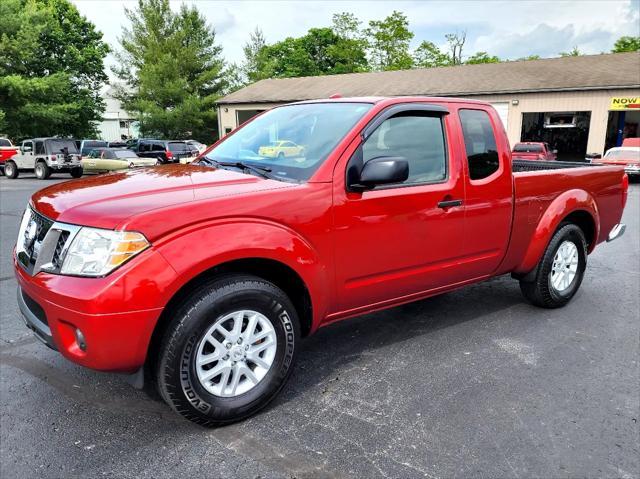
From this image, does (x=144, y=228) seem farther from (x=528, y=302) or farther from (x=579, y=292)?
(x=579, y=292)

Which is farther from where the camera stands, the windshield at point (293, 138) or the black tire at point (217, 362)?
the windshield at point (293, 138)

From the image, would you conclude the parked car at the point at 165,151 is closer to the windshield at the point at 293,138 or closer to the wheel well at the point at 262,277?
the windshield at the point at 293,138

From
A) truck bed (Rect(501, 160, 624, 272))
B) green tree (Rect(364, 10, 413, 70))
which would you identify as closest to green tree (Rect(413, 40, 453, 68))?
green tree (Rect(364, 10, 413, 70))

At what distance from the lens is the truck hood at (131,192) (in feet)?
8.13

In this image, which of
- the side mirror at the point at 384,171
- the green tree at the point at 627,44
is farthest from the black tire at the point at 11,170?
the green tree at the point at 627,44

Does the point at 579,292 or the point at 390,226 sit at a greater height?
the point at 390,226

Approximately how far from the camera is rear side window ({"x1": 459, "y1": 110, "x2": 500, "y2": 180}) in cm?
375

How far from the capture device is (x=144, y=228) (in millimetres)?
2391

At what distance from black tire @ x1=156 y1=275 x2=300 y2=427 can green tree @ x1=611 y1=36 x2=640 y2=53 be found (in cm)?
6216

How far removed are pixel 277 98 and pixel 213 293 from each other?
3131cm

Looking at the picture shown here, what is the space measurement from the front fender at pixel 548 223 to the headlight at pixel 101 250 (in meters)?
3.25

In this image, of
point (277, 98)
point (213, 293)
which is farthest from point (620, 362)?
point (277, 98)

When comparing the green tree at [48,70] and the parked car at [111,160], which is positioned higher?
the green tree at [48,70]

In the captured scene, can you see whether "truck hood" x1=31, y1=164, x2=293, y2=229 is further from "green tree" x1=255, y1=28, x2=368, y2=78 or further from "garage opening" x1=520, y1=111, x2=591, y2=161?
"green tree" x1=255, y1=28, x2=368, y2=78
